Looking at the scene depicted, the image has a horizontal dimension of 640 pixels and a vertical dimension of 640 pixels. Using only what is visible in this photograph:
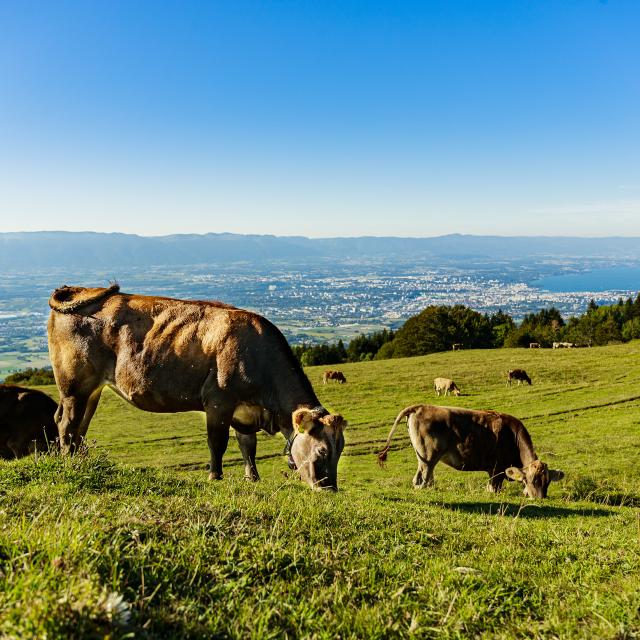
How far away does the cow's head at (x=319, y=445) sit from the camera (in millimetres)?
7391

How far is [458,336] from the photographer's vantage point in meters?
71.0

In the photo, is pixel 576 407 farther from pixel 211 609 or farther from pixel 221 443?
pixel 211 609

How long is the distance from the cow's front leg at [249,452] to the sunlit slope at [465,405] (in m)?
1.18

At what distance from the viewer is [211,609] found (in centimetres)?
287

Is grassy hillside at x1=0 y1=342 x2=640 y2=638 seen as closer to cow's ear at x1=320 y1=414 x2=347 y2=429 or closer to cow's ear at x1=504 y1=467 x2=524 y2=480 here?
cow's ear at x1=320 y1=414 x2=347 y2=429

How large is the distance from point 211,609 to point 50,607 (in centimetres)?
88

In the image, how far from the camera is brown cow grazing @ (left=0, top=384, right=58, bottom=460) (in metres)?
12.0

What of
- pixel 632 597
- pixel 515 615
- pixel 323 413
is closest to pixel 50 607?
pixel 515 615

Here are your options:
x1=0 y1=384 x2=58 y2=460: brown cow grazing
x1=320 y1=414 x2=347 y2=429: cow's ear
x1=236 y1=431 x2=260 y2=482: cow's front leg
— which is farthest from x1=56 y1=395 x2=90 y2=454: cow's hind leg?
x1=320 y1=414 x2=347 y2=429: cow's ear

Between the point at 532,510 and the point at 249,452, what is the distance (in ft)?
15.5

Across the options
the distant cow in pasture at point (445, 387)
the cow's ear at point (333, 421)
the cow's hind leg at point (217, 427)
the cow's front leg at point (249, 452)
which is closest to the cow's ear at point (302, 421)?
the cow's ear at point (333, 421)

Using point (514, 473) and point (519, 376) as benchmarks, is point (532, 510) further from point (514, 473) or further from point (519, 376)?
point (519, 376)

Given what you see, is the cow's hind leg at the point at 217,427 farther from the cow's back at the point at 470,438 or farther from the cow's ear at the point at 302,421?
the cow's back at the point at 470,438

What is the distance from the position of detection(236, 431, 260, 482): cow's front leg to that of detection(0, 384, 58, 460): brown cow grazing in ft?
18.1
